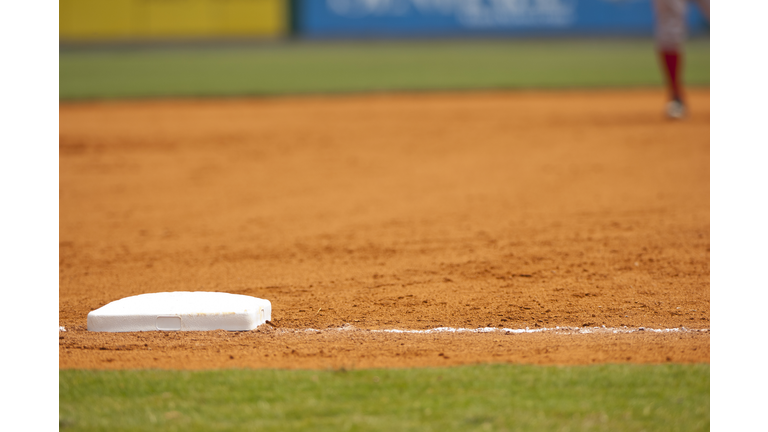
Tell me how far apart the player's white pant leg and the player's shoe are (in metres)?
0.57

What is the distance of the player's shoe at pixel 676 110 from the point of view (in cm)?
843

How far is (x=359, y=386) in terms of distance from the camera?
2.45m

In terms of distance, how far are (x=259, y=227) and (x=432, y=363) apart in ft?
8.38

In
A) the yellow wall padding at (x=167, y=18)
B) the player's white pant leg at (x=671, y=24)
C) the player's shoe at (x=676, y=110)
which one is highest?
the yellow wall padding at (x=167, y=18)

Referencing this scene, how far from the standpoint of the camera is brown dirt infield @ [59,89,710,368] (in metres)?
2.94

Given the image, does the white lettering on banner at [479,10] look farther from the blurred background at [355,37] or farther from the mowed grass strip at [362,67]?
the mowed grass strip at [362,67]

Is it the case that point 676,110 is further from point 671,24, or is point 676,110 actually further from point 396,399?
point 396,399

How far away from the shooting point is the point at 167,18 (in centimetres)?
2242

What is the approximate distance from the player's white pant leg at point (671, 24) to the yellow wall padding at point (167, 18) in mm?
16069

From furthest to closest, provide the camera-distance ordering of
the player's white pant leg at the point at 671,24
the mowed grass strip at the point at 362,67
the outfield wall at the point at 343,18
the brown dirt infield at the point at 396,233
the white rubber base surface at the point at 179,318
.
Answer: the outfield wall at the point at 343,18
the mowed grass strip at the point at 362,67
the player's white pant leg at the point at 671,24
the white rubber base surface at the point at 179,318
the brown dirt infield at the point at 396,233

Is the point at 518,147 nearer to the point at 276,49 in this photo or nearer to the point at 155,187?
the point at 155,187

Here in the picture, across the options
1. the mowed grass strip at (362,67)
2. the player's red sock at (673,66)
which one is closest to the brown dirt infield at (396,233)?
the player's red sock at (673,66)

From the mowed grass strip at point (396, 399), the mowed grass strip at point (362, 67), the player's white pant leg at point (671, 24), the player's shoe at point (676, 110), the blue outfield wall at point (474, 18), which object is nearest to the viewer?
the mowed grass strip at point (396, 399)

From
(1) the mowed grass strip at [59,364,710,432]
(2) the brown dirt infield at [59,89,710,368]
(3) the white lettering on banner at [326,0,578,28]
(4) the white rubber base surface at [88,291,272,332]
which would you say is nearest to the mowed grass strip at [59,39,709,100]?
(3) the white lettering on banner at [326,0,578,28]
